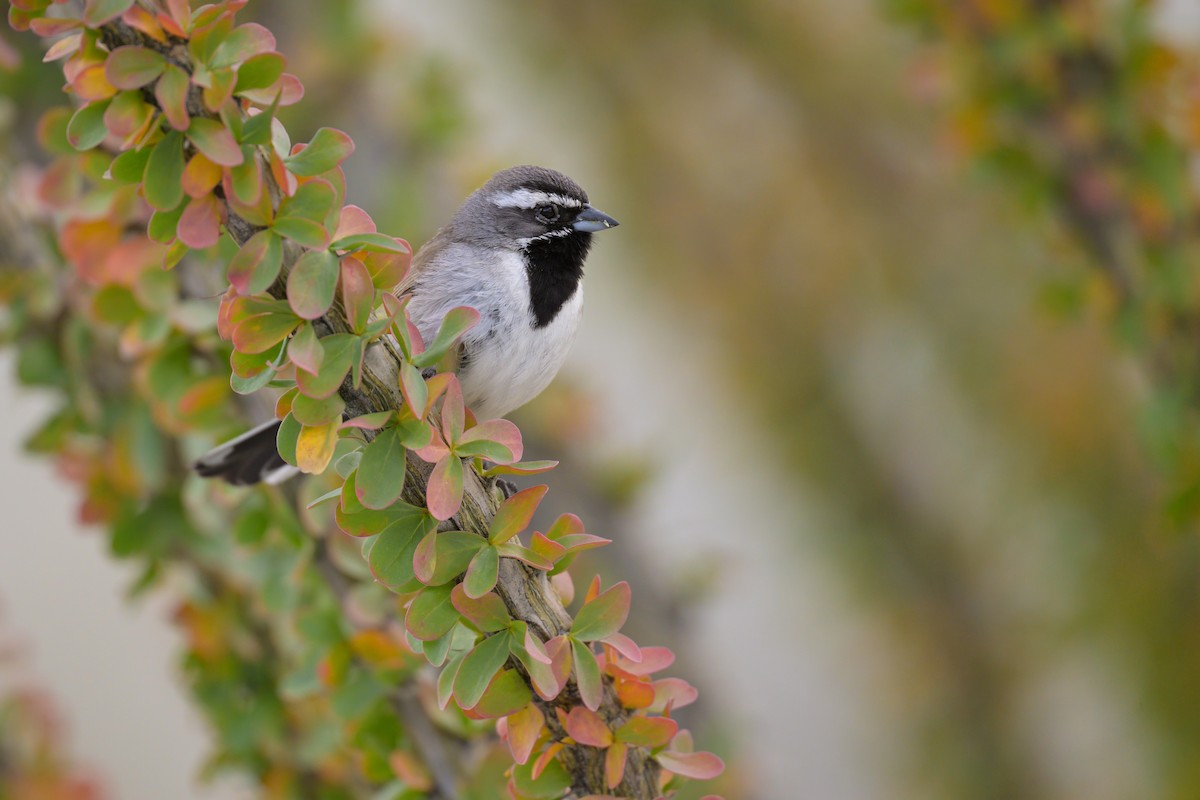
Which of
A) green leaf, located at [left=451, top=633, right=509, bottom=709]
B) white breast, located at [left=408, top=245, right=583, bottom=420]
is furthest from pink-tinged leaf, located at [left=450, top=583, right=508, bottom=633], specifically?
white breast, located at [left=408, top=245, right=583, bottom=420]

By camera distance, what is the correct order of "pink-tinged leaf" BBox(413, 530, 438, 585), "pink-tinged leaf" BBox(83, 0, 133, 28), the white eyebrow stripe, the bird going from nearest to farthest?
"pink-tinged leaf" BBox(83, 0, 133, 28)
"pink-tinged leaf" BBox(413, 530, 438, 585)
the bird
the white eyebrow stripe

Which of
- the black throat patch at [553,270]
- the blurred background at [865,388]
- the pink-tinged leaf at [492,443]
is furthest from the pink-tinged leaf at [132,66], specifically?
the blurred background at [865,388]

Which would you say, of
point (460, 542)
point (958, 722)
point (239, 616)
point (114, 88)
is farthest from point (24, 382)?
point (958, 722)

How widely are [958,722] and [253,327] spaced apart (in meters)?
4.81

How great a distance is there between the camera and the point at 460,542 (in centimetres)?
107

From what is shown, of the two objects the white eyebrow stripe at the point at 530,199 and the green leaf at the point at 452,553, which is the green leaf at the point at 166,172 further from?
the white eyebrow stripe at the point at 530,199

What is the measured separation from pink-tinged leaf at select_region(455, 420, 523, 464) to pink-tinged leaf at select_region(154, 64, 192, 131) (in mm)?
393

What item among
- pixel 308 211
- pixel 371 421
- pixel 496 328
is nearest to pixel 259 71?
pixel 308 211

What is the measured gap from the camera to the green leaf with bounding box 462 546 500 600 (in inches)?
40.6

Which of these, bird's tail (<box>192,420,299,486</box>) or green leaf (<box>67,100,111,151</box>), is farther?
bird's tail (<box>192,420,299,486</box>)

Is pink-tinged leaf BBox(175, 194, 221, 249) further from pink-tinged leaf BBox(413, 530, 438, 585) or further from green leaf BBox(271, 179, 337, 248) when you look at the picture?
pink-tinged leaf BBox(413, 530, 438, 585)

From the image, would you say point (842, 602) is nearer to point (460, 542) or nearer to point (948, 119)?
point (948, 119)

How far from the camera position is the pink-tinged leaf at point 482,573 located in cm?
103

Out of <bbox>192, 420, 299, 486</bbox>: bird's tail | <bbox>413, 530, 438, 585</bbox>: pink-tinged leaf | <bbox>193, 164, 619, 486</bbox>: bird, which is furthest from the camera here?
<bbox>193, 164, 619, 486</bbox>: bird
